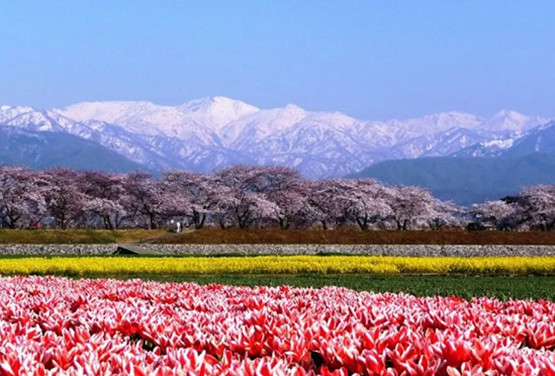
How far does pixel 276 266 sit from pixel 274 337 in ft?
63.3

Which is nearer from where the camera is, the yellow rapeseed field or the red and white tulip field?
the red and white tulip field

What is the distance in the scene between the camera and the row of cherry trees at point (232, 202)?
6003 centimetres

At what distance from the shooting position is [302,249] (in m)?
36.2

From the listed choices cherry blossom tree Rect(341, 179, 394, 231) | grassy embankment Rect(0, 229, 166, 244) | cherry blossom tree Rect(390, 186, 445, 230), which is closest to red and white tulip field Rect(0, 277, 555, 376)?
grassy embankment Rect(0, 229, 166, 244)

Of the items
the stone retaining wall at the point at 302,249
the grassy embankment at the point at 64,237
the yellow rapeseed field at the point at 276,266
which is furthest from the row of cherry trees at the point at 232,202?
the yellow rapeseed field at the point at 276,266

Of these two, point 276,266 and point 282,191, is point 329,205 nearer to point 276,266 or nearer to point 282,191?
point 282,191

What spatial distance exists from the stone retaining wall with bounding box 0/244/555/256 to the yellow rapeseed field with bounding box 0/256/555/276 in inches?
342

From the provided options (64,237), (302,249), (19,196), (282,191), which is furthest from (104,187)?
(302,249)

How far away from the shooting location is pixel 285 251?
36312mm

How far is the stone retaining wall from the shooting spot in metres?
35.0

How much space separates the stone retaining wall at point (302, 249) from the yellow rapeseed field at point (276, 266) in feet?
28.5

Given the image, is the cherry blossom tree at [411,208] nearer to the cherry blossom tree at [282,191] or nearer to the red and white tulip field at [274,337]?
the cherry blossom tree at [282,191]

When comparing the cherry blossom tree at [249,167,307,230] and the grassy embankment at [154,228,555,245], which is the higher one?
the cherry blossom tree at [249,167,307,230]

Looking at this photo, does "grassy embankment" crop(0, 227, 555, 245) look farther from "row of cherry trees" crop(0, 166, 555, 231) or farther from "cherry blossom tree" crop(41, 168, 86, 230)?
"cherry blossom tree" crop(41, 168, 86, 230)
